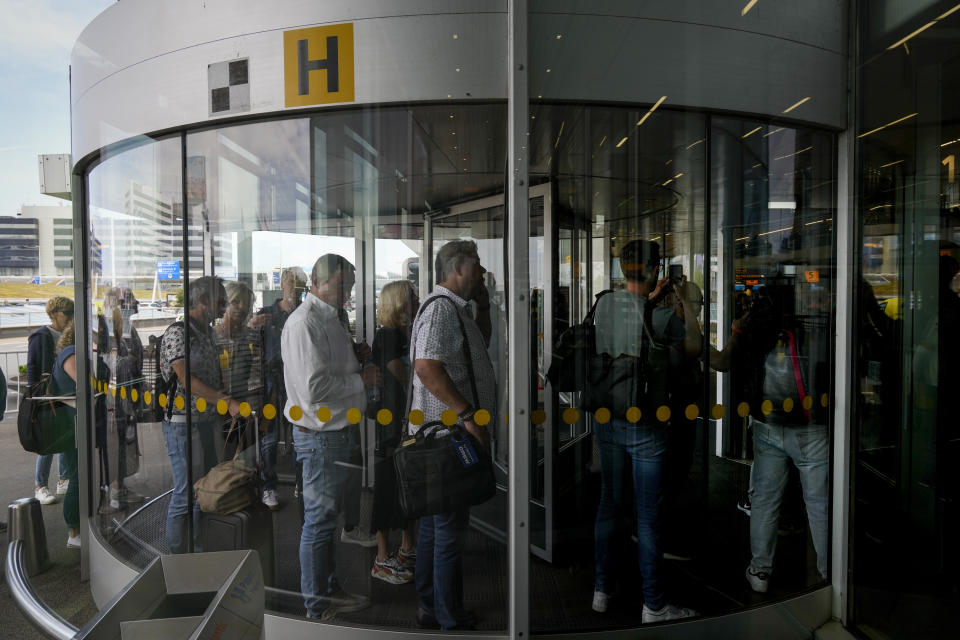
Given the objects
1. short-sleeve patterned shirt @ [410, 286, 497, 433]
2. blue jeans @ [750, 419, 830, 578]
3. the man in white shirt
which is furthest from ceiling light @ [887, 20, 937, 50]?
the man in white shirt

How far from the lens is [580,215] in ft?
9.02

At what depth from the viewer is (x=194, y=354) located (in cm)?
311

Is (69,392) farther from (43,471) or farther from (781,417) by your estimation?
(781,417)

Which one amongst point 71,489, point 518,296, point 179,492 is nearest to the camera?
point 518,296

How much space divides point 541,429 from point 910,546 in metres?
1.88

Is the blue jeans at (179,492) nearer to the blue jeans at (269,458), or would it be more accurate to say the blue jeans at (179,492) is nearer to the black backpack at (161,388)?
the black backpack at (161,388)

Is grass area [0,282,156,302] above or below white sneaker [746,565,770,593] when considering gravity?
above

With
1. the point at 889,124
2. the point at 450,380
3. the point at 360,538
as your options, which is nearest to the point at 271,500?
the point at 360,538

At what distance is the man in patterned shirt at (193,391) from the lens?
304cm

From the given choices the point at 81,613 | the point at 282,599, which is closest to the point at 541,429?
the point at 282,599

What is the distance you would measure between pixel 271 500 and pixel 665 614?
6.37 ft

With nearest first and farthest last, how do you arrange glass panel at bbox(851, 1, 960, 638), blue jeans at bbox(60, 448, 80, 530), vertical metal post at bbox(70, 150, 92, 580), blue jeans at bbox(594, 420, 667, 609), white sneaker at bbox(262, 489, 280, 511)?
glass panel at bbox(851, 1, 960, 638) < blue jeans at bbox(594, 420, 667, 609) < white sneaker at bbox(262, 489, 280, 511) < vertical metal post at bbox(70, 150, 92, 580) < blue jeans at bbox(60, 448, 80, 530)

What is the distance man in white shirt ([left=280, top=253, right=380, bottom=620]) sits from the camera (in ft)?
9.05

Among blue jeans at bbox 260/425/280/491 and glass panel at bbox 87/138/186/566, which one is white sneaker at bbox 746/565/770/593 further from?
glass panel at bbox 87/138/186/566
